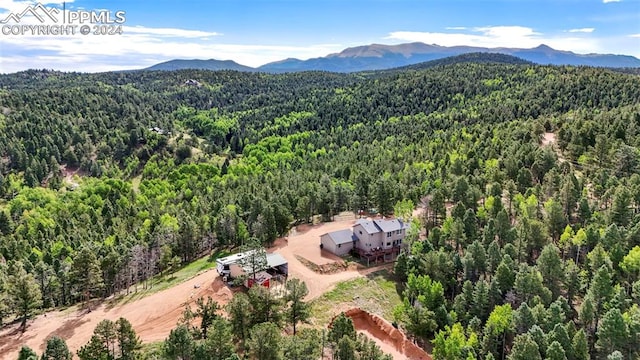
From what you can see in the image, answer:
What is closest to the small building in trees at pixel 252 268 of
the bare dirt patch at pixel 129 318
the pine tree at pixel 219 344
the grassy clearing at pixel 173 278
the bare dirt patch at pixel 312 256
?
the bare dirt patch at pixel 129 318

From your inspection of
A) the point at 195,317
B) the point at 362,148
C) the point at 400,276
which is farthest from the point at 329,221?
the point at 362,148

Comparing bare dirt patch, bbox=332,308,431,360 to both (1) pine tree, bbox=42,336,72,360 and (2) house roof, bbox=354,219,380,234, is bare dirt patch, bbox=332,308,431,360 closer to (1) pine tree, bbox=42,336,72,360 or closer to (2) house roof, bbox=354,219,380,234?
(2) house roof, bbox=354,219,380,234

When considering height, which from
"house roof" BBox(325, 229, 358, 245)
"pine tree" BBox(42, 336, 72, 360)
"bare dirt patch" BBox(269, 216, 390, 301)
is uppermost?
"pine tree" BBox(42, 336, 72, 360)

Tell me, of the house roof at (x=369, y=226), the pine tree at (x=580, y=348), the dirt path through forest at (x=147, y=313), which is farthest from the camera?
the house roof at (x=369, y=226)

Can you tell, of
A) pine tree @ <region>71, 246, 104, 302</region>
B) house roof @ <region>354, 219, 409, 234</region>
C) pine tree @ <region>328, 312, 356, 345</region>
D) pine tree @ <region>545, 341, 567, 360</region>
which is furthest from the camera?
house roof @ <region>354, 219, 409, 234</region>

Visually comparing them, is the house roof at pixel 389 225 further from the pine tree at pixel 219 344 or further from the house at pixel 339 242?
the pine tree at pixel 219 344

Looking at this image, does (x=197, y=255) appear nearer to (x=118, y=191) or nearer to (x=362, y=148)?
(x=118, y=191)

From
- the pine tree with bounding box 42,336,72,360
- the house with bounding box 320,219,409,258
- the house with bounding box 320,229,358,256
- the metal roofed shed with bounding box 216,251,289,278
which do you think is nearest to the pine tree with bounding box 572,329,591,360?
the house with bounding box 320,219,409,258

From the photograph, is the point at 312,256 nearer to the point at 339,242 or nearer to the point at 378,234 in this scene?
the point at 339,242

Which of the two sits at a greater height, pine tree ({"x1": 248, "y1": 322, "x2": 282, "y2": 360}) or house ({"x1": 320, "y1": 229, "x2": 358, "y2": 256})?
pine tree ({"x1": 248, "y1": 322, "x2": 282, "y2": 360})
